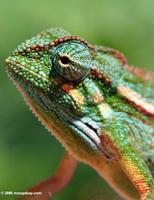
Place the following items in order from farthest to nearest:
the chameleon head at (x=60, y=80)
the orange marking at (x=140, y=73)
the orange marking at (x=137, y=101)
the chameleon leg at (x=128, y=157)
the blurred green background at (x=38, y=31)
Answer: the blurred green background at (x=38, y=31), the orange marking at (x=140, y=73), the orange marking at (x=137, y=101), the chameleon head at (x=60, y=80), the chameleon leg at (x=128, y=157)

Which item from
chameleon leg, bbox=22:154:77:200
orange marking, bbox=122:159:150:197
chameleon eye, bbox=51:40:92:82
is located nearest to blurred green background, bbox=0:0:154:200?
chameleon leg, bbox=22:154:77:200

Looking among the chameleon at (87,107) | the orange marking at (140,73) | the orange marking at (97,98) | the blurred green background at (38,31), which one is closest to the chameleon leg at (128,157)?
the chameleon at (87,107)

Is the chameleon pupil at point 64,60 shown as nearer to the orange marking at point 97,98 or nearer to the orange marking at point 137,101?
the orange marking at point 97,98

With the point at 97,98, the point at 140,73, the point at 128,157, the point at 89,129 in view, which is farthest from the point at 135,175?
the point at 140,73

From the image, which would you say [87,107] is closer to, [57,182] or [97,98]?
[97,98]

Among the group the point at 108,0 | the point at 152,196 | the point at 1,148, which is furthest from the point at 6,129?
the point at 152,196

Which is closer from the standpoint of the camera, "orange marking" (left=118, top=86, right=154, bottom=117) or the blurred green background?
"orange marking" (left=118, top=86, right=154, bottom=117)

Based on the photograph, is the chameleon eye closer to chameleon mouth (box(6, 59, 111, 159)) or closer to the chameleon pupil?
the chameleon pupil
